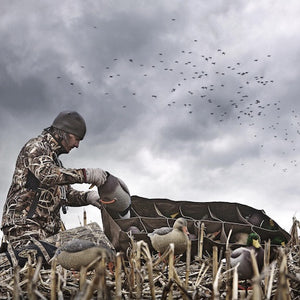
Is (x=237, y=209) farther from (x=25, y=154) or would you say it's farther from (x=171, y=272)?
(x=171, y=272)

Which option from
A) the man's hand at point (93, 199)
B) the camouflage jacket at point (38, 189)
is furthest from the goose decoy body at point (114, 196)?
the man's hand at point (93, 199)

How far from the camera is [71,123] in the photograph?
247 inches

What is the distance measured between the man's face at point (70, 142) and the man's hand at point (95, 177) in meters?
0.55

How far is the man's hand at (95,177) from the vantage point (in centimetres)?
591

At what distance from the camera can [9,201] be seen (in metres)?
6.07

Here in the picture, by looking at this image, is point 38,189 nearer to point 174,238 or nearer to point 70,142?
point 70,142

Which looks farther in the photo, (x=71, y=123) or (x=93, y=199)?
(x=93, y=199)

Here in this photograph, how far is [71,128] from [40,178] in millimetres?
813

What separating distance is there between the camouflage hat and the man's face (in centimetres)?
5

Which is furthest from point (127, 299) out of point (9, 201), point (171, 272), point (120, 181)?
point (9, 201)

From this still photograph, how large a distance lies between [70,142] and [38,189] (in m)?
0.74

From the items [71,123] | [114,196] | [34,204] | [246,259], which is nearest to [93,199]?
[114,196]

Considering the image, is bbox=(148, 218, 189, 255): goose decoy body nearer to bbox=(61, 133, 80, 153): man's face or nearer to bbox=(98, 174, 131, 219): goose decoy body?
bbox=(98, 174, 131, 219): goose decoy body

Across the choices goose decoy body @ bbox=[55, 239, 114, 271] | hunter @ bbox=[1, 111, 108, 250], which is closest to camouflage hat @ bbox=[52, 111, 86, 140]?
hunter @ bbox=[1, 111, 108, 250]
